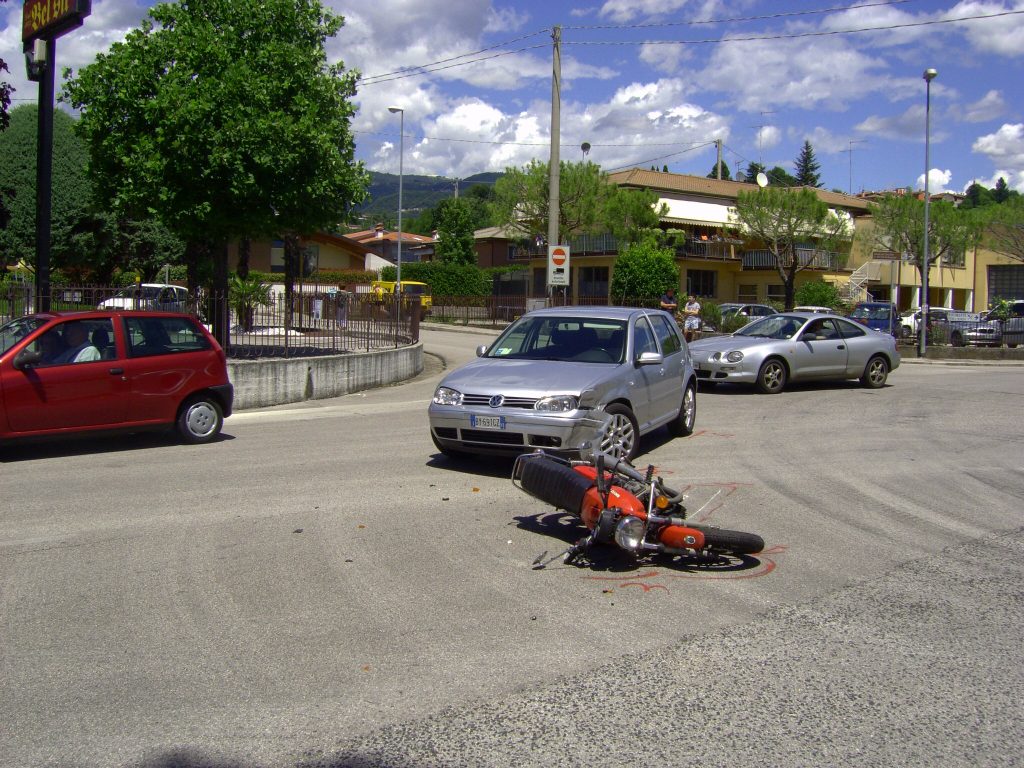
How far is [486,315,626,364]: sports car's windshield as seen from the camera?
33.0 ft

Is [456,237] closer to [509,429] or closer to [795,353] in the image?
[795,353]

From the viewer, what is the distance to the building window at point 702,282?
53.8 meters

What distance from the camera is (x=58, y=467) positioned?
969cm

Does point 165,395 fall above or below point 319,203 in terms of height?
below

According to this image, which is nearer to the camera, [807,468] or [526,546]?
[526,546]

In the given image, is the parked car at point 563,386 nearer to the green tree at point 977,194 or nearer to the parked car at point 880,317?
the parked car at point 880,317

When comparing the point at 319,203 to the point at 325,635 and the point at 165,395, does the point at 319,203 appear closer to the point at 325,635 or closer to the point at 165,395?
the point at 165,395

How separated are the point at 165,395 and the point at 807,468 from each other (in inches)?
271

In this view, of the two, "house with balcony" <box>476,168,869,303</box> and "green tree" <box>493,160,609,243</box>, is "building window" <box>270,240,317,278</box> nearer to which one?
"house with balcony" <box>476,168,869,303</box>

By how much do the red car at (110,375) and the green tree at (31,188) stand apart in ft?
98.3

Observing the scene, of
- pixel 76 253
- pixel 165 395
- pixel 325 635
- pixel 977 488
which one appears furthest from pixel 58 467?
pixel 76 253

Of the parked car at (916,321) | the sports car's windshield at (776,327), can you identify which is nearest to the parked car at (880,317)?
the parked car at (916,321)

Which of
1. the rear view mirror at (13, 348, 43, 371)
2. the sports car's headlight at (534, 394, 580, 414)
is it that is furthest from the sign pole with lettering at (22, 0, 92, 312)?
the sports car's headlight at (534, 394, 580, 414)

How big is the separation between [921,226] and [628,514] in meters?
48.2
